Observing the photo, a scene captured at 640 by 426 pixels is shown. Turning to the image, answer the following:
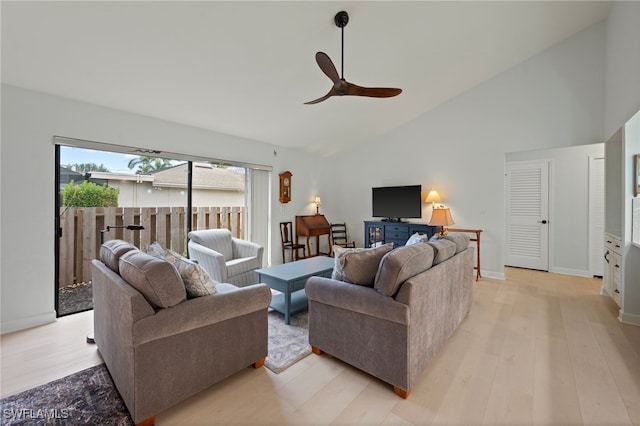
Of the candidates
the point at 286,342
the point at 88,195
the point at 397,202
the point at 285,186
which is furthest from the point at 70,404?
the point at 397,202

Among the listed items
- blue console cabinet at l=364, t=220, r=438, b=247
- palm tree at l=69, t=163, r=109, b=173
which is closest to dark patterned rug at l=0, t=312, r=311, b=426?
palm tree at l=69, t=163, r=109, b=173

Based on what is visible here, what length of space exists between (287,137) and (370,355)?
13.1ft

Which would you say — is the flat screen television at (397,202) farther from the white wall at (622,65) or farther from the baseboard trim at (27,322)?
the baseboard trim at (27,322)

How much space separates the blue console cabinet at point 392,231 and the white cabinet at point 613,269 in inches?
83.8

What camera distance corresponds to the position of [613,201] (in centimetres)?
347

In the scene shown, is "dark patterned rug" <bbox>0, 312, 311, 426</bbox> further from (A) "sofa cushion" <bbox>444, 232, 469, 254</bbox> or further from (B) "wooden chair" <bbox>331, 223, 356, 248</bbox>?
(B) "wooden chair" <bbox>331, 223, 356, 248</bbox>

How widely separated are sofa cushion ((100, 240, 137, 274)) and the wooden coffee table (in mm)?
1320

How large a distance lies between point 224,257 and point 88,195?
66.1 inches

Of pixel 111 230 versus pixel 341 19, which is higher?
pixel 341 19

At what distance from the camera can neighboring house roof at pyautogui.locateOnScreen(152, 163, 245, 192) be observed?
12.6 feet

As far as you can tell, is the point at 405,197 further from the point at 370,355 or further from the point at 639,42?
the point at 370,355

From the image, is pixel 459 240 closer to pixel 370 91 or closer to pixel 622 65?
pixel 370 91

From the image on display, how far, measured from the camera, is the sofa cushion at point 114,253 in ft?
6.46

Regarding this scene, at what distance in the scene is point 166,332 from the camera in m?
1.55
